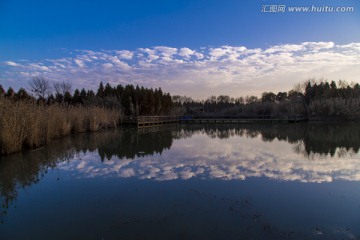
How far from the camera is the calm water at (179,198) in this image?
3754 mm

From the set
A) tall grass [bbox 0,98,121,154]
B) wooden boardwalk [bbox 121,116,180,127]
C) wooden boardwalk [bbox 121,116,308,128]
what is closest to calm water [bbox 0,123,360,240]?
tall grass [bbox 0,98,121,154]

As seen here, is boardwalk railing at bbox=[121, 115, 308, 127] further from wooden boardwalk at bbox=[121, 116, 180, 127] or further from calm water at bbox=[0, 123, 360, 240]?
calm water at bbox=[0, 123, 360, 240]

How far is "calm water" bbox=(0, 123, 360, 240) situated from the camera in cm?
375

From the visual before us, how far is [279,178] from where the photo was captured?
6.56 m

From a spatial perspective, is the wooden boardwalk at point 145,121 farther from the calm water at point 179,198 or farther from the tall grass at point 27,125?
the calm water at point 179,198

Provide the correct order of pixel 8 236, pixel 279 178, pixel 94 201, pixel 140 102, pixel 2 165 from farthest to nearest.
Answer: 1. pixel 140 102
2. pixel 2 165
3. pixel 279 178
4. pixel 94 201
5. pixel 8 236

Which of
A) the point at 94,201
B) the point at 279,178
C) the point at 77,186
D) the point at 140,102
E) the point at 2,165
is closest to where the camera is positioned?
the point at 94,201

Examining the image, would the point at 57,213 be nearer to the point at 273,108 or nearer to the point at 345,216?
the point at 345,216

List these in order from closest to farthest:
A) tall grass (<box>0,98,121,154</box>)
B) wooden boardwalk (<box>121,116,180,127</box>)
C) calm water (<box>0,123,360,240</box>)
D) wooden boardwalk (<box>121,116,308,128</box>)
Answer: calm water (<box>0,123,360,240</box>) < tall grass (<box>0,98,121,154</box>) < wooden boardwalk (<box>121,116,180,127</box>) < wooden boardwalk (<box>121,116,308,128</box>)

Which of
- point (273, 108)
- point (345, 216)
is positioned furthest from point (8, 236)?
point (273, 108)

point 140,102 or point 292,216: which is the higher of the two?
point 140,102

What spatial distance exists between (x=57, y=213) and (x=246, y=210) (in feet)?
10.4

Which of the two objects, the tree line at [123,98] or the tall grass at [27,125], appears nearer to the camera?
the tall grass at [27,125]

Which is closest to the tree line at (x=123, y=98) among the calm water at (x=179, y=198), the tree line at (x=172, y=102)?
the tree line at (x=172, y=102)
